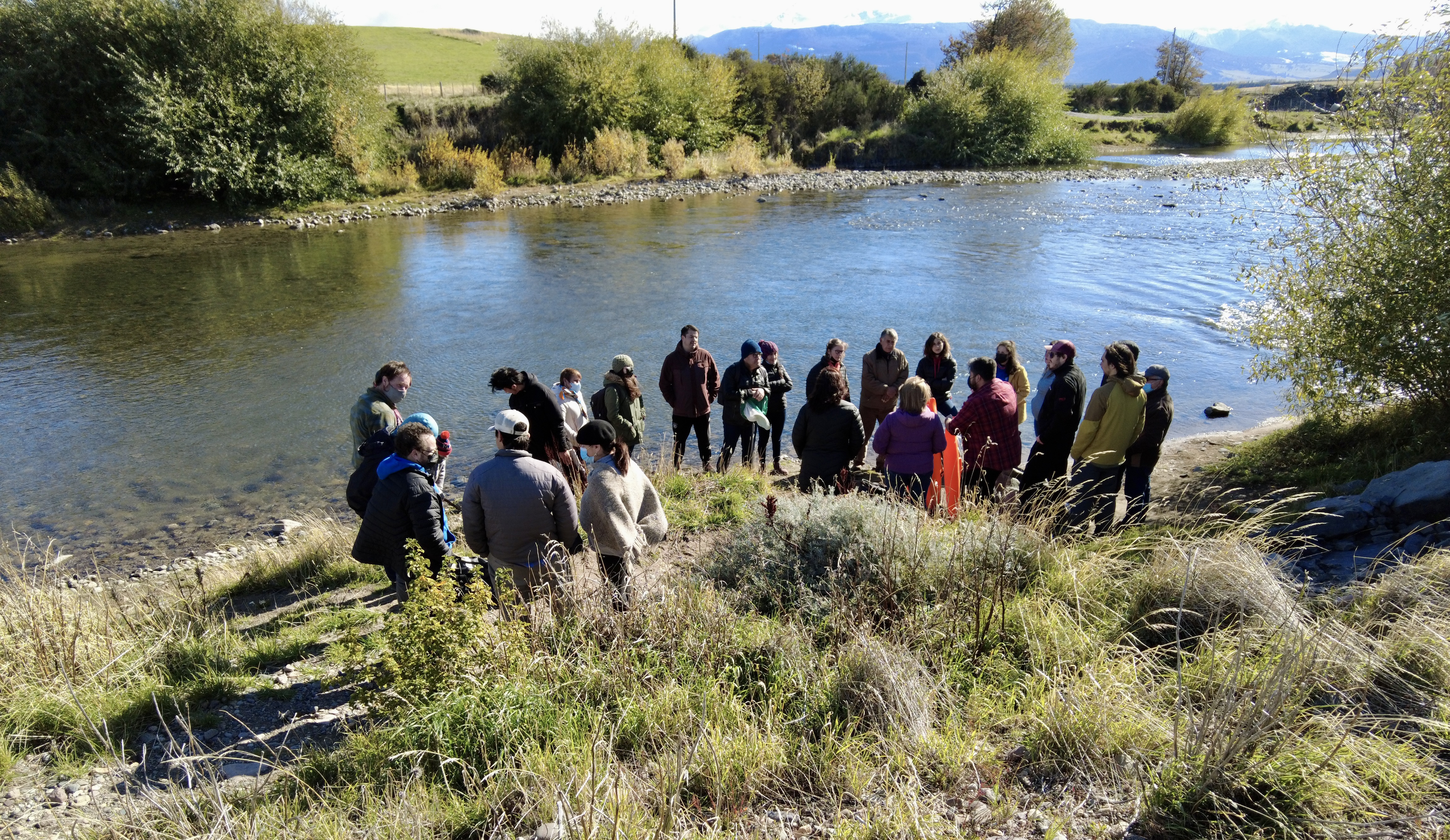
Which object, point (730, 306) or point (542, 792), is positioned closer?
point (542, 792)

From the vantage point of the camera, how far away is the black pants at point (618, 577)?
4.88 m

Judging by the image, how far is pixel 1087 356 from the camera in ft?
47.3

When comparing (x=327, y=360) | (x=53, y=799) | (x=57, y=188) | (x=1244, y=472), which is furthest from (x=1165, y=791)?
(x=57, y=188)

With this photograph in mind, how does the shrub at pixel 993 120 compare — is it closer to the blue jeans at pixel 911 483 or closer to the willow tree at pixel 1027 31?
the willow tree at pixel 1027 31

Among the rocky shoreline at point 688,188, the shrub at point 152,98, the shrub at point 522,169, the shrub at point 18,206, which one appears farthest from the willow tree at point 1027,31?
the shrub at point 18,206

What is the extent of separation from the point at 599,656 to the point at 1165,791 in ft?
9.15

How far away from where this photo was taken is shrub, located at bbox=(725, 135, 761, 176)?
41.9m

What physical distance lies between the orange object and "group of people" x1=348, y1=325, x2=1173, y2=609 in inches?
2.9

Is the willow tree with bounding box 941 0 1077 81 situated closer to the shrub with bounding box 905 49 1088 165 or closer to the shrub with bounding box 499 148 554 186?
the shrub with bounding box 905 49 1088 165

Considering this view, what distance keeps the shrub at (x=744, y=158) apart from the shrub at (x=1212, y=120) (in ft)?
110

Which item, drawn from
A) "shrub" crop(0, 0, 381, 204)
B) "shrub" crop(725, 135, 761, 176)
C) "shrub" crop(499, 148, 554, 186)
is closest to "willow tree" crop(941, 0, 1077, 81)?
"shrub" crop(725, 135, 761, 176)

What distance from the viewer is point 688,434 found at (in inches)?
384

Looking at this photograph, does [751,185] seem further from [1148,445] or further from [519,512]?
[519,512]

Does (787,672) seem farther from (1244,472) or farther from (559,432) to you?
(1244,472)
